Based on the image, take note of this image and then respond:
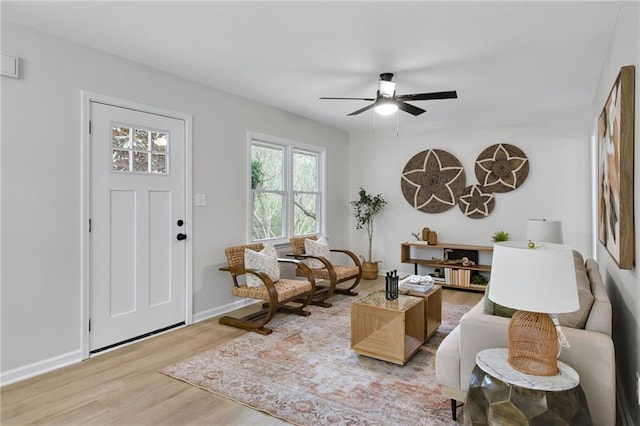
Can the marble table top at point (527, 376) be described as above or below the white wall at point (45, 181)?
below

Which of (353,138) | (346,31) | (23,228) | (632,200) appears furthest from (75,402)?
(353,138)

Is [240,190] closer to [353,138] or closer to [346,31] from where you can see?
[346,31]

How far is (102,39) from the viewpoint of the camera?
2.93 metres

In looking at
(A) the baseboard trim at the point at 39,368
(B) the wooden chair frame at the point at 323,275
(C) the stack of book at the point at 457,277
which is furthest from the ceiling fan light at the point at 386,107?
(A) the baseboard trim at the point at 39,368

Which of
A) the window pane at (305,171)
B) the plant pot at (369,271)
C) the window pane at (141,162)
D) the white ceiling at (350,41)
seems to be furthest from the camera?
the plant pot at (369,271)

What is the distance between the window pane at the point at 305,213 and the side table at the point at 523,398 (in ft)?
13.2

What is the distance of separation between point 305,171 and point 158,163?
2569mm

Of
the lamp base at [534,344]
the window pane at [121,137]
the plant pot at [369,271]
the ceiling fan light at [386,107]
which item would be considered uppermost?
the ceiling fan light at [386,107]

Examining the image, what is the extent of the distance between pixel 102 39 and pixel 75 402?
258 centimetres

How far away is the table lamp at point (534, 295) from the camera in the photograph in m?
1.54

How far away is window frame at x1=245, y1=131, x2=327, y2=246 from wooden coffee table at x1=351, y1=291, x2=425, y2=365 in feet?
6.69

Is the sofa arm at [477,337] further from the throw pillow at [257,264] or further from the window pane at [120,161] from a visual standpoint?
the window pane at [120,161]

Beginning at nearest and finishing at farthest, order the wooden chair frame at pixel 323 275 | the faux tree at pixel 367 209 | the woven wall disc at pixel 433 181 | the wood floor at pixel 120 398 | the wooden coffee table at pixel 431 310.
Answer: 1. the wood floor at pixel 120 398
2. the wooden coffee table at pixel 431 310
3. the wooden chair frame at pixel 323 275
4. the woven wall disc at pixel 433 181
5. the faux tree at pixel 367 209

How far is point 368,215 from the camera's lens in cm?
629
